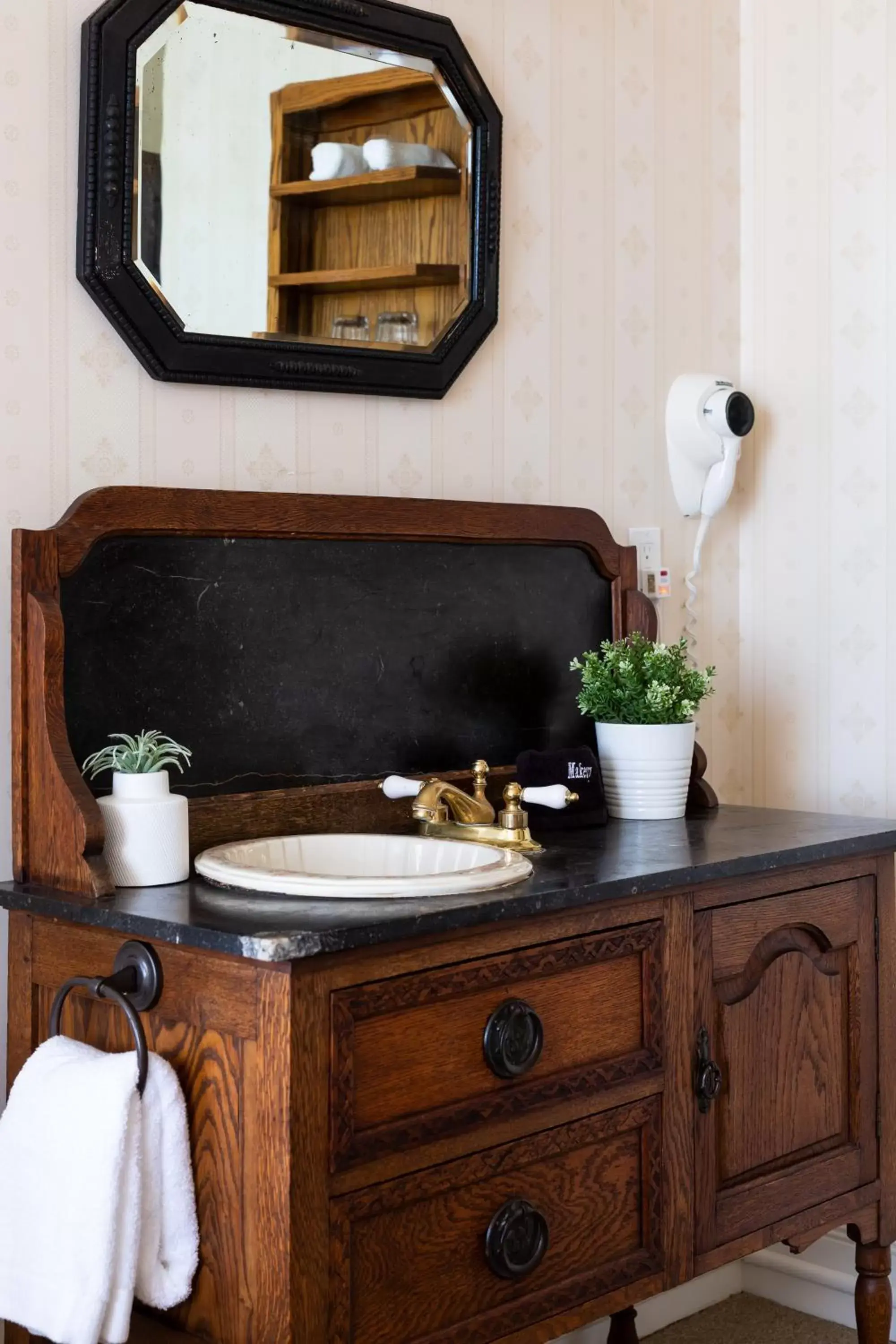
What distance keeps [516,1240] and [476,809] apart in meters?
0.55

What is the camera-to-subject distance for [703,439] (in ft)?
8.21

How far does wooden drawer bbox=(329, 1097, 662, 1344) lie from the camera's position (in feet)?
4.52

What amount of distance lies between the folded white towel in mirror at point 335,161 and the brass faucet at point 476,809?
79cm

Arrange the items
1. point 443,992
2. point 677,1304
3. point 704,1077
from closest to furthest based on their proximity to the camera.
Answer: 1. point 443,992
2. point 704,1077
3. point 677,1304

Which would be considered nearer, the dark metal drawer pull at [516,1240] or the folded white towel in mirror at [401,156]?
the dark metal drawer pull at [516,1240]

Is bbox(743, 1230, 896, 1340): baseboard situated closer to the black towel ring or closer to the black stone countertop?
the black stone countertop

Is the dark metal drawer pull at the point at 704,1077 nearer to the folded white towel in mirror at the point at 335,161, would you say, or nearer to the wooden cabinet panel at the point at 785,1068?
the wooden cabinet panel at the point at 785,1068

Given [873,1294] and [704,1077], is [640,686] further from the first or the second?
[873,1294]

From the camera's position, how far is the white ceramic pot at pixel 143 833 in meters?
1.58

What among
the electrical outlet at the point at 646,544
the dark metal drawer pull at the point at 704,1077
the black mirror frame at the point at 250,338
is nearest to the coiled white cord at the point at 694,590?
the electrical outlet at the point at 646,544

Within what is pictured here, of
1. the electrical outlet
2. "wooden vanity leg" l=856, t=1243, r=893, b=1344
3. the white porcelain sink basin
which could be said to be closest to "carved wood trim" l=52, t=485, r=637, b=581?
the electrical outlet

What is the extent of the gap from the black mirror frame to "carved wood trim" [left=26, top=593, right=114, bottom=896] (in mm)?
379

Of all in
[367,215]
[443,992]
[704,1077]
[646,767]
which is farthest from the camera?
[646,767]

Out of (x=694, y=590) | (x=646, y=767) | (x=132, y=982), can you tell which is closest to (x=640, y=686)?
(x=646, y=767)
